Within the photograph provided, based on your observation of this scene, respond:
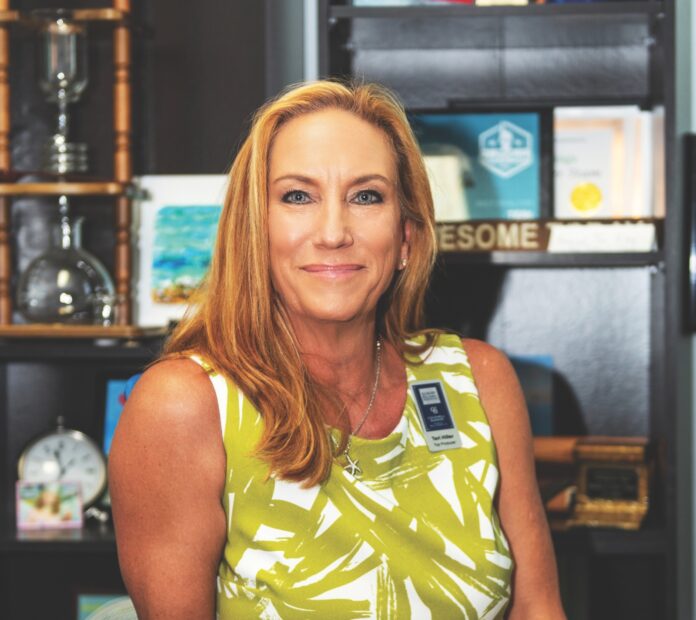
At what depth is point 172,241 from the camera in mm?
2697

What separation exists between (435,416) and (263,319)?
342 millimetres

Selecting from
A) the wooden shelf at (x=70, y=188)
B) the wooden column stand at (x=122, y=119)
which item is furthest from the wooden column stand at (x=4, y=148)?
the wooden column stand at (x=122, y=119)

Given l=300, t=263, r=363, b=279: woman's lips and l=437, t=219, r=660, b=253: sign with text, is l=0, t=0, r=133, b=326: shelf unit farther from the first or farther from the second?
l=300, t=263, r=363, b=279: woman's lips

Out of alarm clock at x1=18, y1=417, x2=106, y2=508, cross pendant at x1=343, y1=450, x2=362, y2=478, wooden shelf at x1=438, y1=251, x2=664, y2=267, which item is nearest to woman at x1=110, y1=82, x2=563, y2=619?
cross pendant at x1=343, y1=450, x2=362, y2=478

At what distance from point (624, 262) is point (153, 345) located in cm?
104

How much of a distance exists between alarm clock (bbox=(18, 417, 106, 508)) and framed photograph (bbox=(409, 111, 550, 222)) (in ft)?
3.22

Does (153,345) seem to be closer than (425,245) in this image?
No

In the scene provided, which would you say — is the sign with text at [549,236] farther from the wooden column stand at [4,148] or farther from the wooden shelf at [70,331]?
the wooden column stand at [4,148]

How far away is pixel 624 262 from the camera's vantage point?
2377 mm

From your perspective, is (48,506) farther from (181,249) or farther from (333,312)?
(333,312)

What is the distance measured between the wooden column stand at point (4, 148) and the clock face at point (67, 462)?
304 mm

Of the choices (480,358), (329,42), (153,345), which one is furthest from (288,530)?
(329,42)

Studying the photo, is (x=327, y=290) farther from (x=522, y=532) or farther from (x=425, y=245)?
(x=522, y=532)

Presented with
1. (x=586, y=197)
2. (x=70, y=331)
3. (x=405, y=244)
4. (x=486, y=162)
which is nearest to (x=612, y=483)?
(x=586, y=197)
